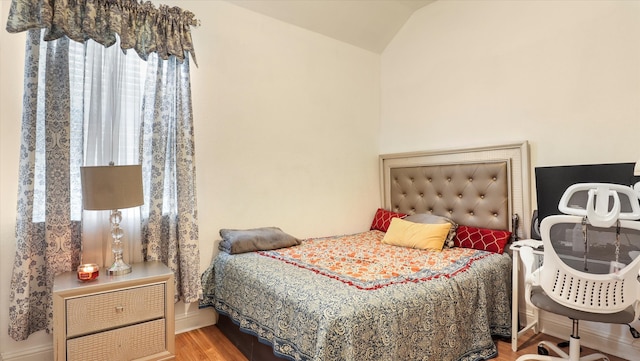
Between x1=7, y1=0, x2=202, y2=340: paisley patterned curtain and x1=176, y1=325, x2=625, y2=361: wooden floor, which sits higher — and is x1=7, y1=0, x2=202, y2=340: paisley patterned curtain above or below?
above

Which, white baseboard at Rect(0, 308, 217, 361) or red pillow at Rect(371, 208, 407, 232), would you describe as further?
red pillow at Rect(371, 208, 407, 232)

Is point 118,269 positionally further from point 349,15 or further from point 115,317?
point 349,15

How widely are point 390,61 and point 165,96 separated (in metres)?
2.22

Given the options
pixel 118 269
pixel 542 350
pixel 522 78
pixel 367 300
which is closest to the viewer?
pixel 367 300

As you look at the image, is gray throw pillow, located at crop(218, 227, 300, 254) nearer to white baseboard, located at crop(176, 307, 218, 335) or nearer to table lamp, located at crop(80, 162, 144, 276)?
white baseboard, located at crop(176, 307, 218, 335)

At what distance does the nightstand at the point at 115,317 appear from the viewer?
1.64 metres

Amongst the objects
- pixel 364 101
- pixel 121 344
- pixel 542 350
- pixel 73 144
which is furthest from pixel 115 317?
pixel 364 101

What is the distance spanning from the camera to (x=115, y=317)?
A: 1765 mm

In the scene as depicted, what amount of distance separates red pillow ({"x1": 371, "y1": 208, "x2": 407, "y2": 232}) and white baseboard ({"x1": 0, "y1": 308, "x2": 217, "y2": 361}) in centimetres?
166

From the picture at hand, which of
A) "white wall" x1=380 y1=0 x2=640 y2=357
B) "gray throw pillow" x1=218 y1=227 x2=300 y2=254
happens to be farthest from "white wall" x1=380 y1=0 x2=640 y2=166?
"gray throw pillow" x1=218 y1=227 x2=300 y2=254

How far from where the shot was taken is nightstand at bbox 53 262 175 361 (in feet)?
5.39

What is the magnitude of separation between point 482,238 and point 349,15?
2.19 metres

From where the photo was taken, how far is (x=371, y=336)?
54.7 inches

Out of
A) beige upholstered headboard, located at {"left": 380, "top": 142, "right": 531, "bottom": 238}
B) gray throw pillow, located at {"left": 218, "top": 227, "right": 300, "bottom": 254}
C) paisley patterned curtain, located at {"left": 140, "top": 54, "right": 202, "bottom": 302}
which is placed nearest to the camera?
paisley patterned curtain, located at {"left": 140, "top": 54, "right": 202, "bottom": 302}
